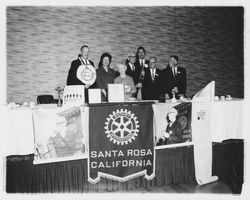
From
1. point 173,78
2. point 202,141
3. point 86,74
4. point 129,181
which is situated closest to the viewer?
point 129,181

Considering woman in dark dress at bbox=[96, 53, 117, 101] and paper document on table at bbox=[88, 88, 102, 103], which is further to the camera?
woman in dark dress at bbox=[96, 53, 117, 101]

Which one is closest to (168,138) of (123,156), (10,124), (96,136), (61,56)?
(123,156)

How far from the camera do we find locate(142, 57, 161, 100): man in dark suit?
12.2 ft

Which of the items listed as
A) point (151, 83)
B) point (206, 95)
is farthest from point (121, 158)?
point (151, 83)

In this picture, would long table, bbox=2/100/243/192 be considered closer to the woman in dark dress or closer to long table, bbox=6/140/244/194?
long table, bbox=6/140/244/194

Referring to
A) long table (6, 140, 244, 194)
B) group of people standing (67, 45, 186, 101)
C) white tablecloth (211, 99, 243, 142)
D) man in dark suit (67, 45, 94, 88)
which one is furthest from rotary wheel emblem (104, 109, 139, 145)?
man in dark suit (67, 45, 94, 88)

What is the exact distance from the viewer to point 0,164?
2.40 meters

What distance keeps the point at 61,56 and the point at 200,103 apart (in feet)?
8.78

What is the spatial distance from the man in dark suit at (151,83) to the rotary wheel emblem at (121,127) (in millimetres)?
1210

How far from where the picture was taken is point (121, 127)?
2547 mm

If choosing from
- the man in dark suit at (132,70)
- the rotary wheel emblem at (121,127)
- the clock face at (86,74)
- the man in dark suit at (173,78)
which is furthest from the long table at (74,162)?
the man in dark suit at (132,70)

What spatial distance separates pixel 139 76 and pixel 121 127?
1475 millimetres

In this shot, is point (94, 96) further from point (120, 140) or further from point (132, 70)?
point (132, 70)

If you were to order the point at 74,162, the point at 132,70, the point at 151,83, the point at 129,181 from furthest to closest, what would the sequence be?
the point at 132,70 → the point at 151,83 → the point at 129,181 → the point at 74,162
